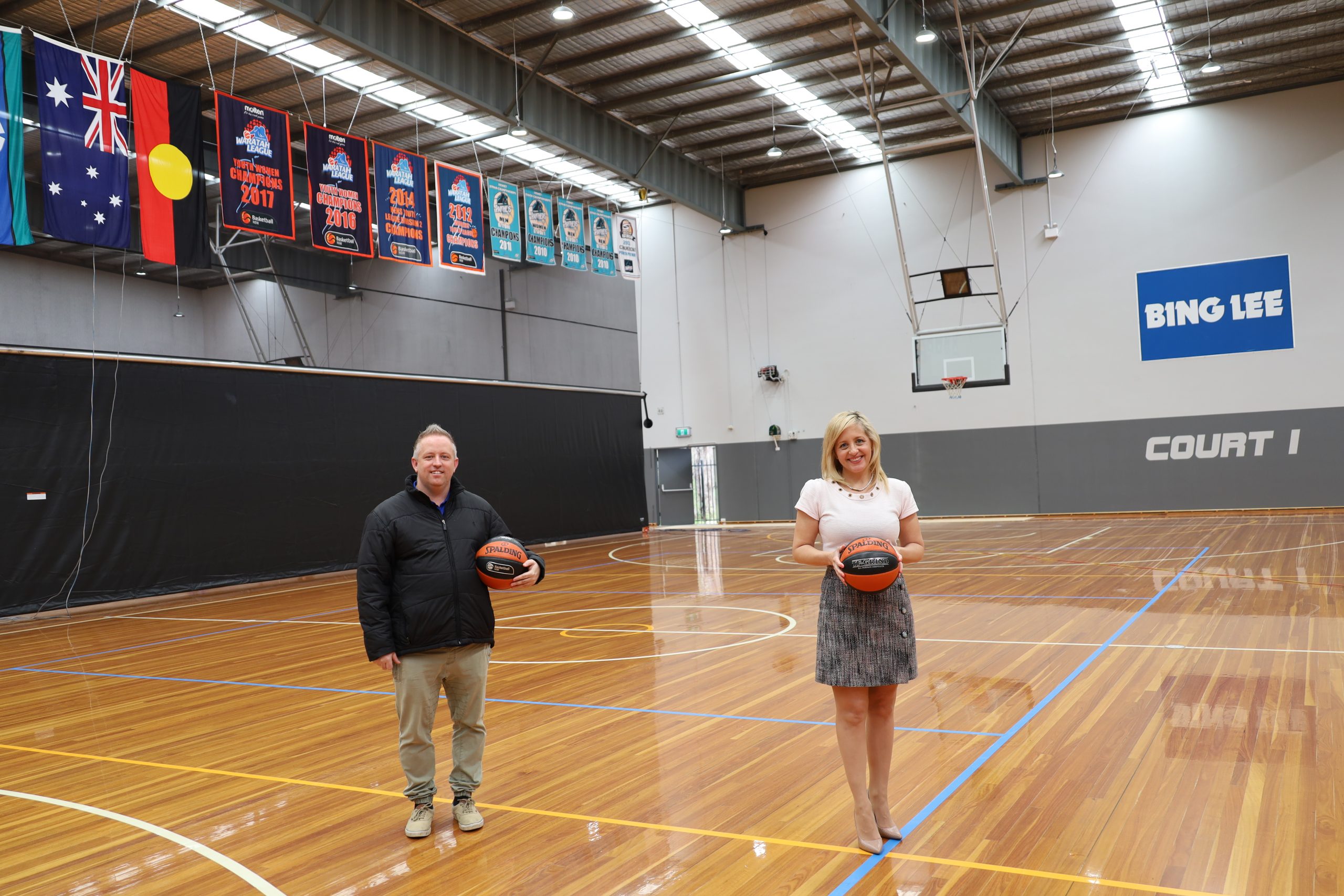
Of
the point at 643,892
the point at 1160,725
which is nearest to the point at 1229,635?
the point at 1160,725

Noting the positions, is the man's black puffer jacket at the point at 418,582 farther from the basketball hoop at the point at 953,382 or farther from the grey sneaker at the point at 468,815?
the basketball hoop at the point at 953,382

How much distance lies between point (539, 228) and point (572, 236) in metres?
0.83

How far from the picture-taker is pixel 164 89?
12.6 m

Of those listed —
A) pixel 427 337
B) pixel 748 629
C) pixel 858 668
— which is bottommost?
pixel 748 629

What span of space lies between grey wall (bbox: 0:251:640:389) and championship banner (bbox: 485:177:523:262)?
226 cm

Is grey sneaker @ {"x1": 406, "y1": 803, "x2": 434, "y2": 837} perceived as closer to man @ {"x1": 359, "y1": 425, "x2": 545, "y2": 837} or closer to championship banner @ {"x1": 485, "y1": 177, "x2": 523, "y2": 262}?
man @ {"x1": 359, "y1": 425, "x2": 545, "y2": 837}

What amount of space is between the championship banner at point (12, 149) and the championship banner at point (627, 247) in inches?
415

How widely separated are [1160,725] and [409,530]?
12.3 feet

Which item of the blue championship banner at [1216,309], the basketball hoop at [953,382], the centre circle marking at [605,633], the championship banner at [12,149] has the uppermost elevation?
the championship banner at [12,149]

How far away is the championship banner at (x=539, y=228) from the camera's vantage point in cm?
1773

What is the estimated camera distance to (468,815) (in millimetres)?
3936

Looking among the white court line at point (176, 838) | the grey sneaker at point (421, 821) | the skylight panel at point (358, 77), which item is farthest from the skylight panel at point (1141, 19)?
the white court line at point (176, 838)

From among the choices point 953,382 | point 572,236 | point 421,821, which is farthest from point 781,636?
point 953,382

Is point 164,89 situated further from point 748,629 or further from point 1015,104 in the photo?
point 1015,104
